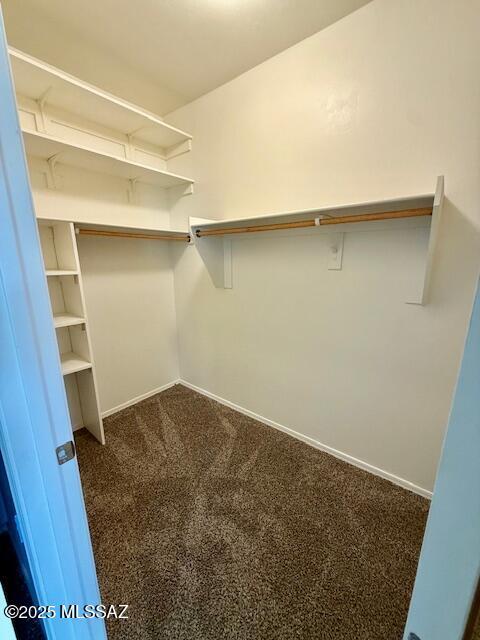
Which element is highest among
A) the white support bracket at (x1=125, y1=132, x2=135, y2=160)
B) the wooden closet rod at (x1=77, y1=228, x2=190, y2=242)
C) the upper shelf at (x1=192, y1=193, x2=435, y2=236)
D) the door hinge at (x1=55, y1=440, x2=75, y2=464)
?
the white support bracket at (x1=125, y1=132, x2=135, y2=160)

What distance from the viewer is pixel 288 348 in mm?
2127

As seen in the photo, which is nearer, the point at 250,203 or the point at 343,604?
the point at 343,604

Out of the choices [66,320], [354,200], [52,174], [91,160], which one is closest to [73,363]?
[66,320]

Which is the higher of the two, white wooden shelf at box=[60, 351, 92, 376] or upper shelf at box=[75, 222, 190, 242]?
upper shelf at box=[75, 222, 190, 242]

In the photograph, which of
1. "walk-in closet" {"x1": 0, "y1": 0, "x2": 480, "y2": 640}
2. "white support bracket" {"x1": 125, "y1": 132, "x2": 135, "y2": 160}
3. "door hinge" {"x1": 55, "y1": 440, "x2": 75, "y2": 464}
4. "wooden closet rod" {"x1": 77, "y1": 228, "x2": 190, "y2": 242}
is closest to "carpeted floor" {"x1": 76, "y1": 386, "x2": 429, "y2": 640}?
"walk-in closet" {"x1": 0, "y1": 0, "x2": 480, "y2": 640}

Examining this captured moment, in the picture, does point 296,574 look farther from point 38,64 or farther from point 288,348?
point 38,64

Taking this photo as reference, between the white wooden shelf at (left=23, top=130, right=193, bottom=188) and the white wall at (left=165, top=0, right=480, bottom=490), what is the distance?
12.7 inches

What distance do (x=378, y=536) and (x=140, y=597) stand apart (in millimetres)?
1207

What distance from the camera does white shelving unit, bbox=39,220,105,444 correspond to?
6.11 ft

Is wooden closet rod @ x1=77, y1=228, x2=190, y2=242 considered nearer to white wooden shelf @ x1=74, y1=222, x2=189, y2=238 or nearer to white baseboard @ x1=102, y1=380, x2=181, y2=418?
white wooden shelf @ x1=74, y1=222, x2=189, y2=238

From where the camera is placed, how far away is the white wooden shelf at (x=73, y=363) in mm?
1898

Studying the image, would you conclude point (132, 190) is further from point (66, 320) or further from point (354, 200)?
point (354, 200)

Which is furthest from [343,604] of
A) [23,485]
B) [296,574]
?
[23,485]

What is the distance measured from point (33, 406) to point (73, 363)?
159cm
